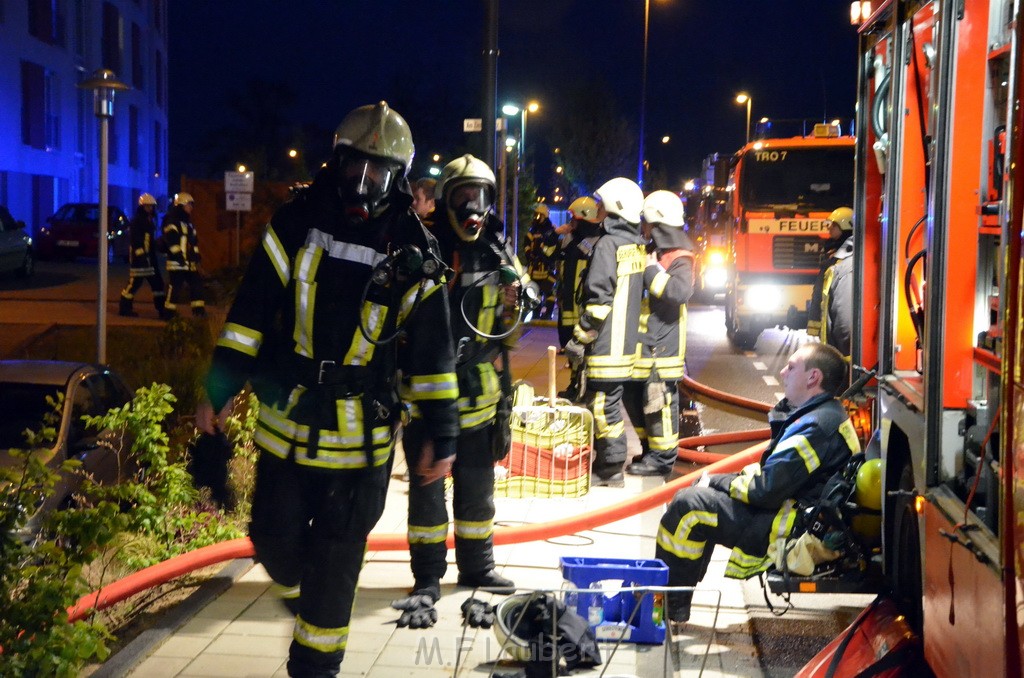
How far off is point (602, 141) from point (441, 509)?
152 ft

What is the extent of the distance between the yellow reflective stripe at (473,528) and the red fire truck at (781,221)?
39.6ft

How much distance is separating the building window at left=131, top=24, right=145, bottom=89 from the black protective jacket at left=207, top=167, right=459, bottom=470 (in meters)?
52.4

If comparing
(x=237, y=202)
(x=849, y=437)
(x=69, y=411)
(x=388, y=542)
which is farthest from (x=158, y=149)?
(x=849, y=437)

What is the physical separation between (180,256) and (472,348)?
12.9m

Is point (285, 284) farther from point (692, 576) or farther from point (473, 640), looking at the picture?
point (692, 576)

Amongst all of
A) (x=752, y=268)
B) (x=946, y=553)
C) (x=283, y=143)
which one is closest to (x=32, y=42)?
(x=283, y=143)

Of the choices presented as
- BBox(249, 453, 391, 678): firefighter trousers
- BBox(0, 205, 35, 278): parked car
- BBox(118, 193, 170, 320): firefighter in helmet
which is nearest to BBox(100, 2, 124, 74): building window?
BBox(0, 205, 35, 278): parked car

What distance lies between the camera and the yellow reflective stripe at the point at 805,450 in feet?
15.8

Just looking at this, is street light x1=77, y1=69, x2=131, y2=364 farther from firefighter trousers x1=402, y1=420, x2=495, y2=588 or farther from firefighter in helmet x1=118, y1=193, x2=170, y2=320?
firefighter in helmet x1=118, y1=193, x2=170, y2=320

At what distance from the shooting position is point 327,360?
3.92m

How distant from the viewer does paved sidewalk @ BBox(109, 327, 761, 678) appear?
4.61 metres

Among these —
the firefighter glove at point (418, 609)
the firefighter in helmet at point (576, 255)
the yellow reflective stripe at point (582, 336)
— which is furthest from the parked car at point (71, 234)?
the firefighter glove at point (418, 609)

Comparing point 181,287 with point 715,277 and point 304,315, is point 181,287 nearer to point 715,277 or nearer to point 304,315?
point 715,277

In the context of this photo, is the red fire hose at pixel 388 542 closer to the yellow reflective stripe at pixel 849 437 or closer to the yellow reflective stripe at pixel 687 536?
the yellow reflective stripe at pixel 687 536
